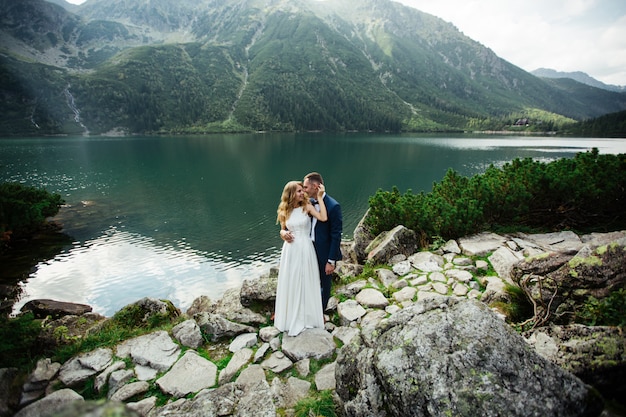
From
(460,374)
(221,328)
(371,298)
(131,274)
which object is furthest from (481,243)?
(131,274)

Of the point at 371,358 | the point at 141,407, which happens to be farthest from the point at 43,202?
the point at 371,358

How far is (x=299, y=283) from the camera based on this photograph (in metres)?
5.97

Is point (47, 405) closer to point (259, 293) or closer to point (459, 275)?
point (259, 293)

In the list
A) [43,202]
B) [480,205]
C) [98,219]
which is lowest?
[98,219]

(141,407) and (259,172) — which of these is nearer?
(141,407)

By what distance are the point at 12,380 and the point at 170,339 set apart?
7.76ft

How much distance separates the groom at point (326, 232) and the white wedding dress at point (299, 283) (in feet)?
0.60

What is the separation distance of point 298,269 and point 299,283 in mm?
292

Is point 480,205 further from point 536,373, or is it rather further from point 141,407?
point 141,407

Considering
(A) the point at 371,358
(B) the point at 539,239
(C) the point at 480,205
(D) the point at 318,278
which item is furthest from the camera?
(C) the point at 480,205

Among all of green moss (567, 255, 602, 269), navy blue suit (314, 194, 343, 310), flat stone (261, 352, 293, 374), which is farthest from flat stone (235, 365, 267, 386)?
green moss (567, 255, 602, 269)

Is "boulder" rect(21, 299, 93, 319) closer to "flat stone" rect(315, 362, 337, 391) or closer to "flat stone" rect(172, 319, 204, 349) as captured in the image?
"flat stone" rect(172, 319, 204, 349)

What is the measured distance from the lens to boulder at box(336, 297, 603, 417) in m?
2.38

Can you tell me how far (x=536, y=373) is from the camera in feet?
8.30
